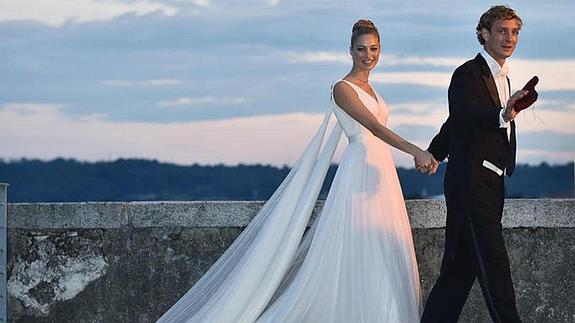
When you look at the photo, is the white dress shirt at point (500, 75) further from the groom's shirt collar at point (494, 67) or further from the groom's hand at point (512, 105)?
the groom's hand at point (512, 105)

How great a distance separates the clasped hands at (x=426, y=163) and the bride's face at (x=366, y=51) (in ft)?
2.38

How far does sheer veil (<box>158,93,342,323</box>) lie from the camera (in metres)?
8.11

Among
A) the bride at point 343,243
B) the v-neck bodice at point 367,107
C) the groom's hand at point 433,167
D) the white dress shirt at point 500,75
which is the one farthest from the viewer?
the v-neck bodice at point 367,107

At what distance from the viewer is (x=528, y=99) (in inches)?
273

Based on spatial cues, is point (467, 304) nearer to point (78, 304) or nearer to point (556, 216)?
point (556, 216)

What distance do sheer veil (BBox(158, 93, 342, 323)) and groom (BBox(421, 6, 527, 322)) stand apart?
45.2 inches

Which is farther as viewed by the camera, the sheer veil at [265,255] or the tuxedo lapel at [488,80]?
the sheer veil at [265,255]

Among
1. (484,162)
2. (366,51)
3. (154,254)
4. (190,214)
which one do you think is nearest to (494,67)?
(484,162)

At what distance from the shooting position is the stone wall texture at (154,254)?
8.49m

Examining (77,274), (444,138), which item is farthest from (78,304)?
(444,138)

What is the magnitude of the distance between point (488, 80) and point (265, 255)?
185 cm

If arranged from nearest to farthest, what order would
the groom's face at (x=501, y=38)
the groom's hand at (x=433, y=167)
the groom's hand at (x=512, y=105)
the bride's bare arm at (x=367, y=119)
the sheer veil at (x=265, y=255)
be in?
the groom's hand at (x=512, y=105)
the groom's face at (x=501, y=38)
the groom's hand at (x=433, y=167)
the bride's bare arm at (x=367, y=119)
the sheer veil at (x=265, y=255)

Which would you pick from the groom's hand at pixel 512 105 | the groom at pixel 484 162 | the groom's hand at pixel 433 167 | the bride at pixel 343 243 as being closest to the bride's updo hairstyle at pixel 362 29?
the bride at pixel 343 243

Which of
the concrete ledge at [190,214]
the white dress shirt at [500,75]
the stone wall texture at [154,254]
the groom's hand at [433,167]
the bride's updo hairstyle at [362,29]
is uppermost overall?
the bride's updo hairstyle at [362,29]
